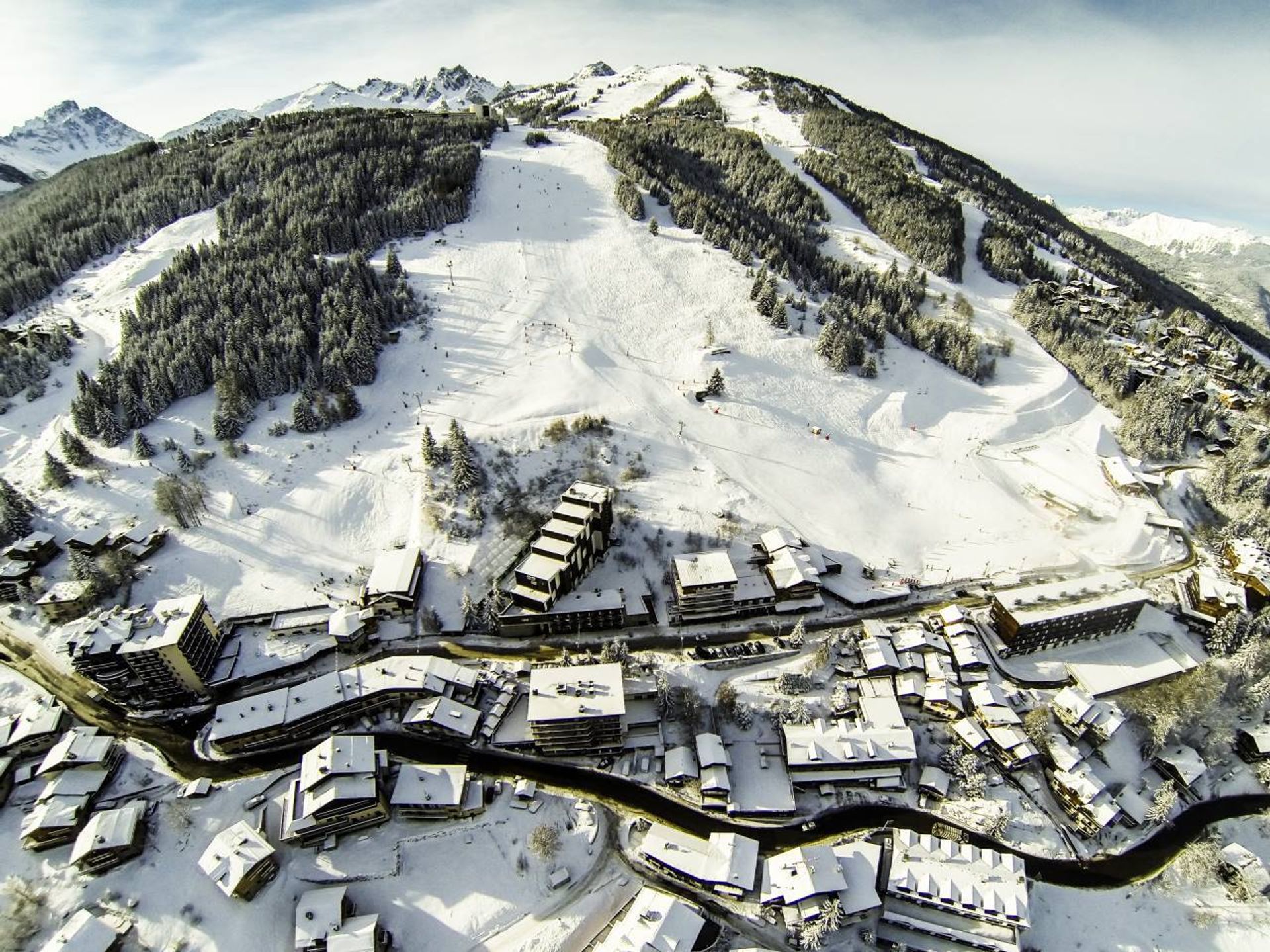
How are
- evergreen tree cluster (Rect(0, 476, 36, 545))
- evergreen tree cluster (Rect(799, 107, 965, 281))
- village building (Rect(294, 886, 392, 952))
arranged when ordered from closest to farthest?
village building (Rect(294, 886, 392, 952))
evergreen tree cluster (Rect(0, 476, 36, 545))
evergreen tree cluster (Rect(799, 107, 965, 281))

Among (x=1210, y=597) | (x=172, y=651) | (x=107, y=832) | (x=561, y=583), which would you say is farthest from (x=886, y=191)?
(x=107, y=832)

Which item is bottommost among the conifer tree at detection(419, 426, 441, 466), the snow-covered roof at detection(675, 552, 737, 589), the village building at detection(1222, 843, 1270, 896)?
the village building at detection(1222, 843, 1270, 896)

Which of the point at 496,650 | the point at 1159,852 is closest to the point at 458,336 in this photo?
the point at 496,650

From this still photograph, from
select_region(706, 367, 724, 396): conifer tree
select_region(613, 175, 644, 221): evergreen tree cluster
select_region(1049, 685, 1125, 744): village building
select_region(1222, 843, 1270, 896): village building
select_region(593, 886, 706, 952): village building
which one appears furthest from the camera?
select_region(613, 175, 644, 221): evergreen tree cluster

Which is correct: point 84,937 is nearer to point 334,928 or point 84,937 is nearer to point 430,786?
point 334,928

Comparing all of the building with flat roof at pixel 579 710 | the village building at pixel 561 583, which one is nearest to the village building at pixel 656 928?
the building with flat roof at pixel 579 710

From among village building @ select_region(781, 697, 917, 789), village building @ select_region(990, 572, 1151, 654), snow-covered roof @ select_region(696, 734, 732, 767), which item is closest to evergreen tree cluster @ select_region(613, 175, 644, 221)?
village building @ select_region(990, 572, 1151, 654)

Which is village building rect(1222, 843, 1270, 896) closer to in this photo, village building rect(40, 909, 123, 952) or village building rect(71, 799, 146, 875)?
village building rect(40, 909, 123, 952)
